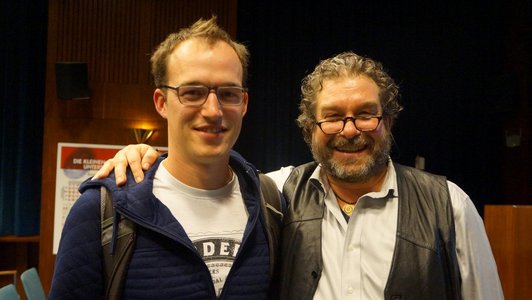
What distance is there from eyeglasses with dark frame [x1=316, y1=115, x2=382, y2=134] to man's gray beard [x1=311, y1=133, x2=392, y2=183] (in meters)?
0.06

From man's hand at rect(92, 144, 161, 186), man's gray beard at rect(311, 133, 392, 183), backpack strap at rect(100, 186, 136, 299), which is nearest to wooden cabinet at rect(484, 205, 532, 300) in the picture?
man's gray beard at rect(311, 133, 392, 183)

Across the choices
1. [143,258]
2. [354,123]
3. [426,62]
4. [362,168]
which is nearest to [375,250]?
[362,168]

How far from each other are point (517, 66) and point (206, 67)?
5.97m

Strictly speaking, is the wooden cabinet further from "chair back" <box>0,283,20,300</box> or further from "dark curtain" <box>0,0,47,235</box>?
"dark curtain" <box>0,0,47,235</box>

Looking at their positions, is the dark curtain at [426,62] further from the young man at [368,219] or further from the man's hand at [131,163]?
the man's hand at [131,163]

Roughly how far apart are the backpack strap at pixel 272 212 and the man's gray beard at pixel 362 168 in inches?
8.0

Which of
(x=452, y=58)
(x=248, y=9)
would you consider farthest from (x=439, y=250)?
(x=452, y=58)

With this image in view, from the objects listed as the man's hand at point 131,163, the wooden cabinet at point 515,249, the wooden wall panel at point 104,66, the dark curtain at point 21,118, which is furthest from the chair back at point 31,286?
the wooden cabinet at point 515,249

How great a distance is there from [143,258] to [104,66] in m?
4.67

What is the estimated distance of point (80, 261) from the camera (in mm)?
1253

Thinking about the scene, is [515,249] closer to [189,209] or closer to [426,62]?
[189,209]

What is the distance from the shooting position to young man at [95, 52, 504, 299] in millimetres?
1544

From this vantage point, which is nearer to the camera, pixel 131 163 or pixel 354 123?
pixel 131 163

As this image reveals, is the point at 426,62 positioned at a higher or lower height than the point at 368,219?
higher
